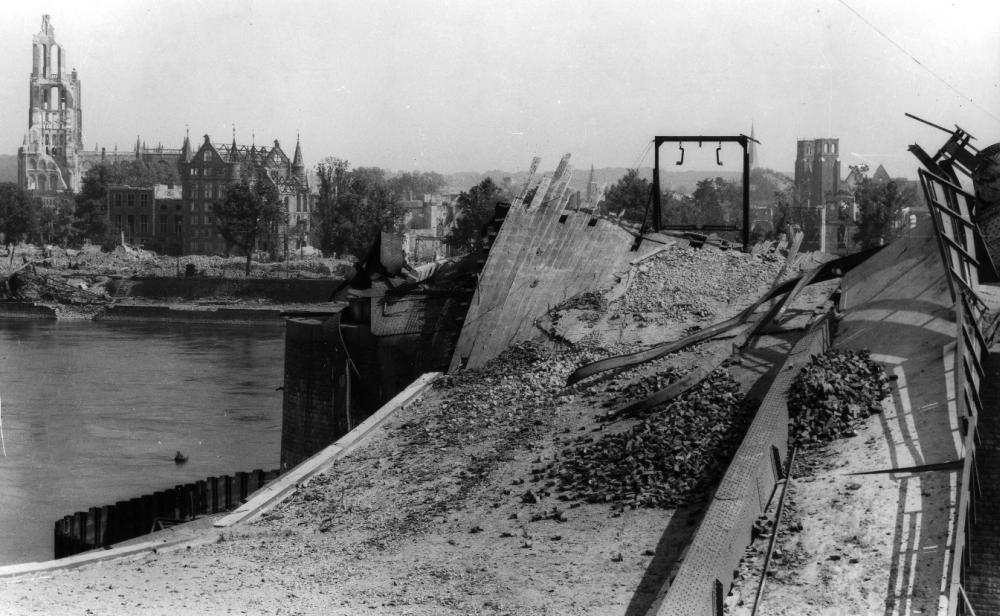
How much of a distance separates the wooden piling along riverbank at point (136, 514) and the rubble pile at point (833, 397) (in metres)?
11.5

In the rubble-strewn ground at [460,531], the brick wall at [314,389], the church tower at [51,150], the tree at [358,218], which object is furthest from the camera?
the church tower at [51,150]

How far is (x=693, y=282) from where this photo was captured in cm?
1822

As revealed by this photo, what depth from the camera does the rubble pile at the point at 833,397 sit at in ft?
38.0

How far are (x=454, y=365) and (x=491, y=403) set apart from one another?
2505 millimetres

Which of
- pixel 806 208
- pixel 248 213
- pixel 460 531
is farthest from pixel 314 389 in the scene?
pixel 248 213

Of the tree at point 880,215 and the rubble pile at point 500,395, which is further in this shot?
the tree at point 880,215

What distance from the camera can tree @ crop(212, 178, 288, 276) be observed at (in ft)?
275

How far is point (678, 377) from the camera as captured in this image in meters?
14.0

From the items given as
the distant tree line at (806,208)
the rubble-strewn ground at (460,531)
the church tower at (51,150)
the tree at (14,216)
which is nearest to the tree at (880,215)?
the distant tree line at (806,208)

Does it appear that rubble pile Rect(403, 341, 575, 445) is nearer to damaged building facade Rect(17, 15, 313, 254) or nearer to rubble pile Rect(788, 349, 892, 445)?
rubble pile Rect(788, 349, 892, 445)

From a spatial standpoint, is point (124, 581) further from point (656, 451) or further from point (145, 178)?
point (145, 178)

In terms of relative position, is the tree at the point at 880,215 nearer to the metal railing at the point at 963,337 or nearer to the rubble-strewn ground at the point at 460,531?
the rubble-strewn ground at the point at 460,531

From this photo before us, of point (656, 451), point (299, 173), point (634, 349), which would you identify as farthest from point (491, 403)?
point (299, 173)

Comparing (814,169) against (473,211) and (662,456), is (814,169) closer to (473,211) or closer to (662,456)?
(473,211)
